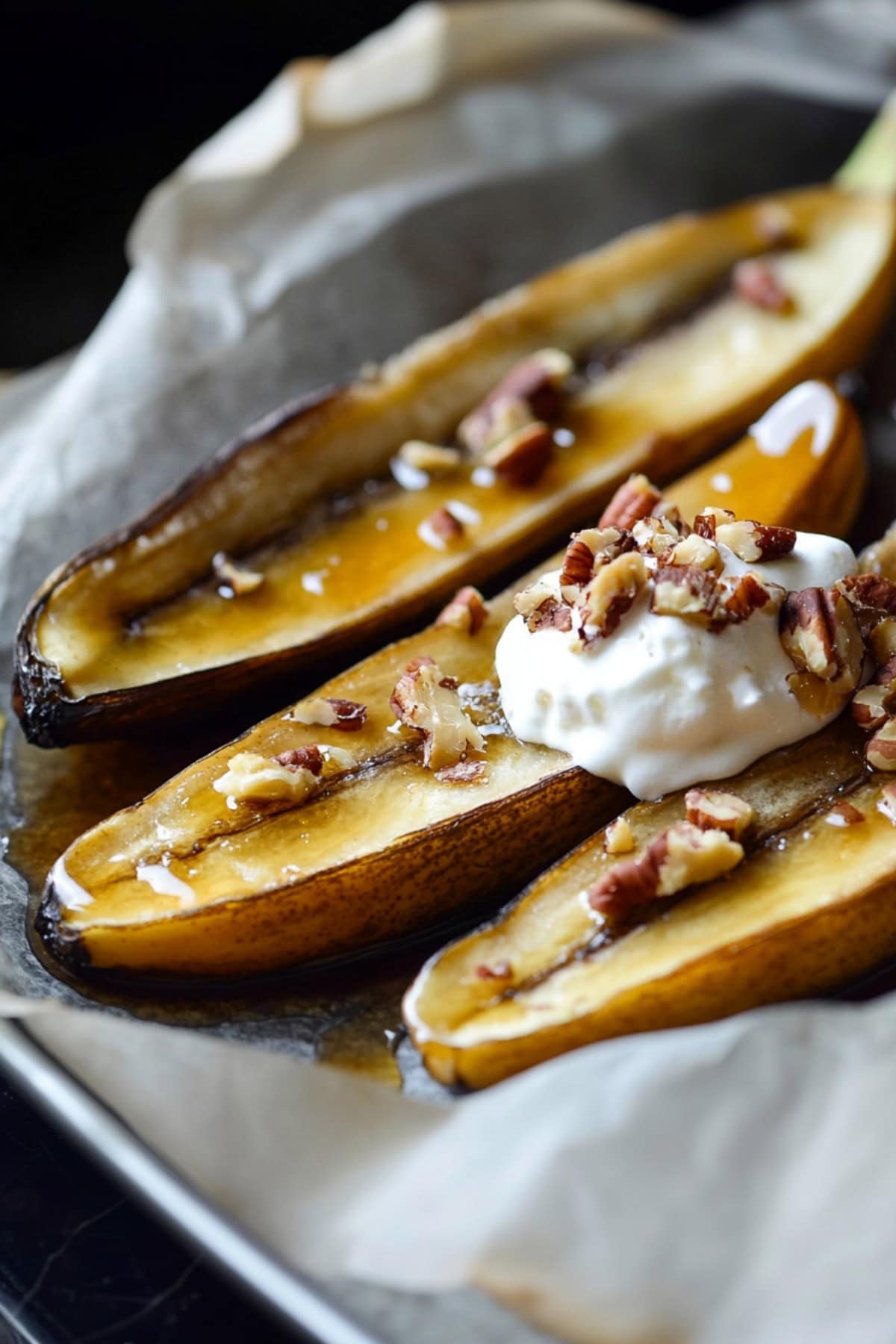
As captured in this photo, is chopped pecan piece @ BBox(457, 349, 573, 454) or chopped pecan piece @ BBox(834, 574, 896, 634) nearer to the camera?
A: chopped pecan piece @ BBox(834, 574, 896, 634)

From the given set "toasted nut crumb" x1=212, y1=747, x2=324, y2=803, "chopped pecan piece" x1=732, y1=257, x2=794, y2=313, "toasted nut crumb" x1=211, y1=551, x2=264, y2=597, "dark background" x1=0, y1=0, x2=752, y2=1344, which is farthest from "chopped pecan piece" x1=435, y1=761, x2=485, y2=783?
"dark background" x1=0, y1=0, x2=752, y2=1344

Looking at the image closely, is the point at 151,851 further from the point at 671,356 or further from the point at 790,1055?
the point at 671,356

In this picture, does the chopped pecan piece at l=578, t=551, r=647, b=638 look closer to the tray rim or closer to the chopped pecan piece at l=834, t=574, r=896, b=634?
the chopped pecan piece at l=834, t=574, r=896, b=634

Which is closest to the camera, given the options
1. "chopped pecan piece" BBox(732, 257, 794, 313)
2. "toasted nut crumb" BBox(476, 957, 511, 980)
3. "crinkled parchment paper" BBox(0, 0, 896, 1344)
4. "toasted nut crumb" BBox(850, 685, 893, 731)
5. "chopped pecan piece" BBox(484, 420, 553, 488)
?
"crinkled parchment paper" BBox(0, 0, 896, 1344)

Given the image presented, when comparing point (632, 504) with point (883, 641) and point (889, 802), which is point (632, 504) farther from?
point (889, 802)

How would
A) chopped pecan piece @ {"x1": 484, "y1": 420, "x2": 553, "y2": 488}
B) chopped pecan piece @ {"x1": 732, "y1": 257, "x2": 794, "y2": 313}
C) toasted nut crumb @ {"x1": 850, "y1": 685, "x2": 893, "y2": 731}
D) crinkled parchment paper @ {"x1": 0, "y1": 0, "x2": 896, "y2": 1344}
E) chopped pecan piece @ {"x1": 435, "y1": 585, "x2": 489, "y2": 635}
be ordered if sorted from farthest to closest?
chopped pecan piece @ {"x1": 732, "y1": 257, "x2": 794, "y2": 313} < chopped pecan piece @ {"x1": 484, "y1": 420, "x2": 553, "y2": 488} < chopped pecan piece @ {"x1": 435, "y1": 585, "x2": 489, "y2": 635} < toasted nut crumb @ {"x1": 850, "y1": 685, "x2": 893, "y2": 731} < crinkled parchment paper @ {"x1": 0, "y1": 0, "x2": 896, "y2": 1344}

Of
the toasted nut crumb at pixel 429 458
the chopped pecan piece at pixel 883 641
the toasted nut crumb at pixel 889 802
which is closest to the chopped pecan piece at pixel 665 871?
the toasted nut crumb at pixel 889 802
